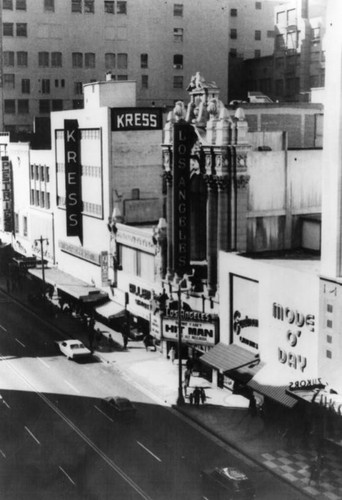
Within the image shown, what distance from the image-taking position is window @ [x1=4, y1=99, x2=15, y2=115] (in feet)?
336

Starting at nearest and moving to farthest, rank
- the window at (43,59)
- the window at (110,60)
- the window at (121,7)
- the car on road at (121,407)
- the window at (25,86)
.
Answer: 1. the car on road at (121,407)
2. the window at (121,7)
3. the window at (43,59)
4. the window at (110,60)
5. the window at (25,86)

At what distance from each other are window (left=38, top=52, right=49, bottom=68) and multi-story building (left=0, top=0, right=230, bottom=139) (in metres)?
0.12

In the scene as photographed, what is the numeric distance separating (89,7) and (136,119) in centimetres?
3392

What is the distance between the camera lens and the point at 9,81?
326ft

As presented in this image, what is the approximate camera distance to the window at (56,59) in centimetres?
9753

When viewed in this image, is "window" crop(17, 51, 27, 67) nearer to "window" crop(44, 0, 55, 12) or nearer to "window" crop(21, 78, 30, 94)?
"window" crop(21, 78, 30, 94)

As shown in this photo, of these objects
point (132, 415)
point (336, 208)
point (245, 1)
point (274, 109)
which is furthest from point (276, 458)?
point (245, 1)

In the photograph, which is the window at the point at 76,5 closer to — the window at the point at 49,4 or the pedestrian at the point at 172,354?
the window at the point at 49,4

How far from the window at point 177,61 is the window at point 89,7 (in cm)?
1255

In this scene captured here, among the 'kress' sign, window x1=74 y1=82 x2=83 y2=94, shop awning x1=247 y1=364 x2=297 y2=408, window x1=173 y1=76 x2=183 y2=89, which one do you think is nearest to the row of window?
window x1=74 y1=82 x2=83 y2=94

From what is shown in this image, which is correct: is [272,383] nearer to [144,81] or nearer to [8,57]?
[144,81]

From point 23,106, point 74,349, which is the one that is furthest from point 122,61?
point 74,349

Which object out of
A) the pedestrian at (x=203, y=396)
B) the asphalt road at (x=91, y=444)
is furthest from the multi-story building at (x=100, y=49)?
the pedestrian at (x=203, y=396)

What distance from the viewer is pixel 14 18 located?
95.3 m
